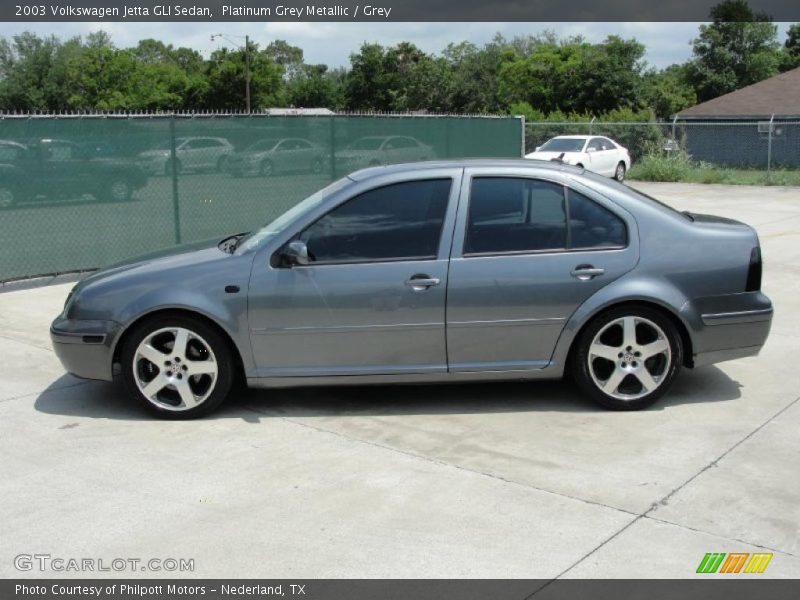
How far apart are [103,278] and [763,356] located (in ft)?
16.2

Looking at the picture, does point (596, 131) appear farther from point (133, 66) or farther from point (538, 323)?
point (133, 66)

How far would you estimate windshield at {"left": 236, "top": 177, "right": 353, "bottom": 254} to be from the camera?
5.84 meters

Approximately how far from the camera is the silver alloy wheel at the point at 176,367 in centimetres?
567

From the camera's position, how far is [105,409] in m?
6.02

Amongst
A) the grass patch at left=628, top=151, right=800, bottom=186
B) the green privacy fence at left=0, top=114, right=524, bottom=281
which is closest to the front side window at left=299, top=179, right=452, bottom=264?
the green privacy fence at left=0, top=114, right=524, bottom=281

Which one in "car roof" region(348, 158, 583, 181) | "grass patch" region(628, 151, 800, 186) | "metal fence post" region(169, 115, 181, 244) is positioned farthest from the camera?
"grass patch" region(628, 151, 800, 186)

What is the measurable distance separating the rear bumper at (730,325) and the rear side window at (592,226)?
2.13 ft

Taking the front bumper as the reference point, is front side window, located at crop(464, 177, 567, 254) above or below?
above

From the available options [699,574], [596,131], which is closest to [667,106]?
[596,131]

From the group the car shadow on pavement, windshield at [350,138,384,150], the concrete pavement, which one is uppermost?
windshield at [350,138,384,150]

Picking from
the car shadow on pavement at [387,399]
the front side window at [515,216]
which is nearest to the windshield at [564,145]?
the car shadow on pavement at [387,399]

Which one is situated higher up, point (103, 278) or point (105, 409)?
point (103, 278)

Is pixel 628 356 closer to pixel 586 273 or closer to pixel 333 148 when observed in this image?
pixel 586 273

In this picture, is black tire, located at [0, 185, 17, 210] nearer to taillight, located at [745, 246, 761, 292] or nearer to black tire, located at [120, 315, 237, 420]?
black tire, located at [120, 315, 237, 420]
